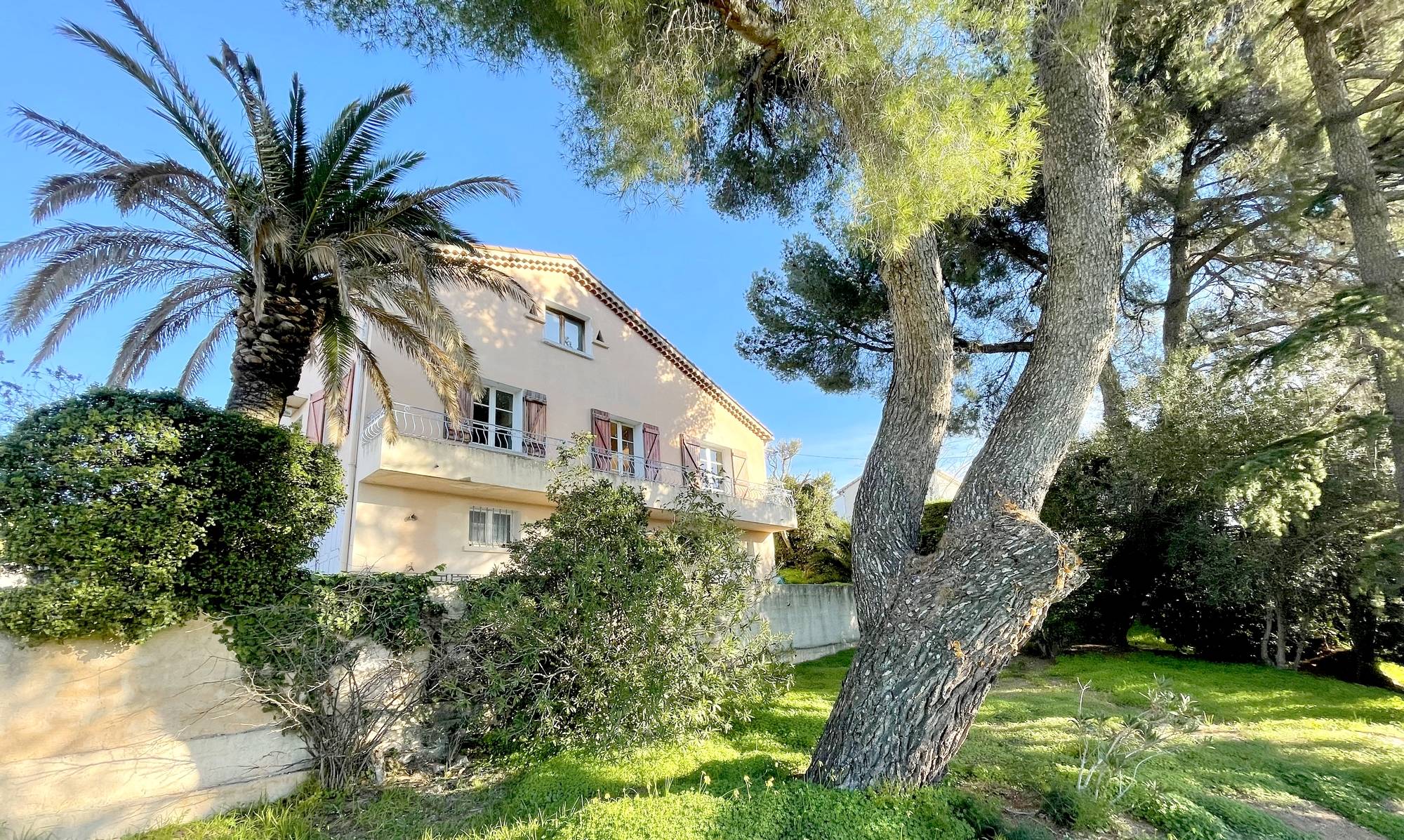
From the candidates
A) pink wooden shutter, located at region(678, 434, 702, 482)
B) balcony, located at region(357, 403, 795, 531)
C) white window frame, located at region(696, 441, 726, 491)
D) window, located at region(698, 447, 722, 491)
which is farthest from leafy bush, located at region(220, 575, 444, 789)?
window, located at region(698, 447, 722, 491)

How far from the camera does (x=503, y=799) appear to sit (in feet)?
18.2

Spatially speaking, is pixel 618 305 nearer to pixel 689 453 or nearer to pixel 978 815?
pixel 689 453

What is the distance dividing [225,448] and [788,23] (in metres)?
6.80

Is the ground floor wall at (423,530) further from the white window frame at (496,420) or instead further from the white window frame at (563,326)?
the white window frame at (563,326)

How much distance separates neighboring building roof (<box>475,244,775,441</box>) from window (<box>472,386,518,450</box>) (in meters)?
3.13

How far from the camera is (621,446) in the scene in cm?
1573

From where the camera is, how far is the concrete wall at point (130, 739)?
4.73 m

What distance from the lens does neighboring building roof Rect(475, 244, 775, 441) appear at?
47.1 feet

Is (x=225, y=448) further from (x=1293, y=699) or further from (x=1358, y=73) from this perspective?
(x=1358, y=73)

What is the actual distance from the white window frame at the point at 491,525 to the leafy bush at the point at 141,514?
5672 mm

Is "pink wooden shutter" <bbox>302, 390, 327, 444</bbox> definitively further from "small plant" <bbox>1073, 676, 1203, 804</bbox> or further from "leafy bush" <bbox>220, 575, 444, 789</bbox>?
"small plant" <bbox>1073, 676, 1203, 804</bbox>

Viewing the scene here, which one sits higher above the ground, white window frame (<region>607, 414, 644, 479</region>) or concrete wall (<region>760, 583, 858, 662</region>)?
white window frame (<region>607, 414, 644, 479</region>)

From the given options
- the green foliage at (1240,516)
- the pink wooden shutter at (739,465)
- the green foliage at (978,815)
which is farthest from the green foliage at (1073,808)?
the pink wooden shutter at (739,465)

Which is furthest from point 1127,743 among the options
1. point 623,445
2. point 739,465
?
point 739,465
